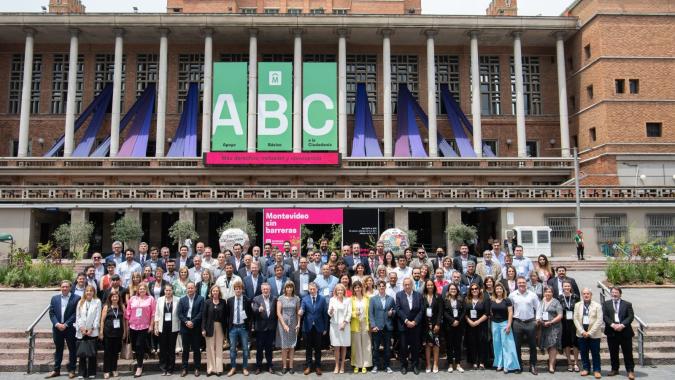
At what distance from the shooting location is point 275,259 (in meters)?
12.4

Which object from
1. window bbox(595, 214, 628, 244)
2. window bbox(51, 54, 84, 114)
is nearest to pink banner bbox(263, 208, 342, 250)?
window bbox(595, 214, 628, 244)

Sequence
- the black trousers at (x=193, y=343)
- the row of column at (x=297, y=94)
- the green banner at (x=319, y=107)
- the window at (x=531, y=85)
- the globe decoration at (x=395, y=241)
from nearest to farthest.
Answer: the black trousers at (x=193, y=343) < the globe decoration at (x=395, y=241) < the green banner at (x=319, y=107) < the row of column at (x=297, y=94) < the window at (x=531, y=85)

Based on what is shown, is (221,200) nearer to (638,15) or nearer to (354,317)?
(354,317)

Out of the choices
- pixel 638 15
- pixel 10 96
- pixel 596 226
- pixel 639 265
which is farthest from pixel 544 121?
pixel 10 96

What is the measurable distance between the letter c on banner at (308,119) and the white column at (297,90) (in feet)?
1.98

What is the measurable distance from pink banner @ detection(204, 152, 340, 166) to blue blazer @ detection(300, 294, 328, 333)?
89.4ft

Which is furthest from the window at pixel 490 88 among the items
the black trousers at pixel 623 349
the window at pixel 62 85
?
the black trousers at pixel 623 349

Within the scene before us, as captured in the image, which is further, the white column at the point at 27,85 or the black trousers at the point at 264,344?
the white column at the point at 27,85

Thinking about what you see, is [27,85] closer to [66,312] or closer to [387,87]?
[387,87]

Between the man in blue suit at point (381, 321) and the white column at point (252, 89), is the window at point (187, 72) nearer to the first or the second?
the white column at point (252, 89)

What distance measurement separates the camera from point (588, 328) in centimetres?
1017

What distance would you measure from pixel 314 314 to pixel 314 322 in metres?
0.16

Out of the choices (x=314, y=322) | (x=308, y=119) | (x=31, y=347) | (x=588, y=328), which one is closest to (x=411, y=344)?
(x=314, y=322)

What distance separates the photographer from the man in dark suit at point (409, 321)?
33.9 ft
